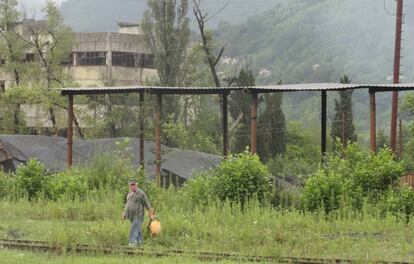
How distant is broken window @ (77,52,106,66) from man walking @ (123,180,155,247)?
4642 cm

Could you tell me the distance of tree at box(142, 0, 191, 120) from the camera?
4631 centimetres

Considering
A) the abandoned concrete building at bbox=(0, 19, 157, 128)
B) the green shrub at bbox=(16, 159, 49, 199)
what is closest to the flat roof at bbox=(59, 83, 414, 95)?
the green shrub at bbox=(16, 159, 49, 199)

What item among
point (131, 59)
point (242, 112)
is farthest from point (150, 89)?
point (131, 59)

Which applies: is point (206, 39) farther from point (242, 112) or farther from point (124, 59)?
point (124, 59)

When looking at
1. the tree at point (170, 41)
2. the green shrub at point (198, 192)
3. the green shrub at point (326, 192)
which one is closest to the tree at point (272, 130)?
the tree at point (170, 41)

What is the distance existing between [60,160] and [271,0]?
134663mm

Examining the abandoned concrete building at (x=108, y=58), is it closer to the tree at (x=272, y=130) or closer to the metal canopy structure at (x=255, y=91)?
the tree at (x=272, y=130)

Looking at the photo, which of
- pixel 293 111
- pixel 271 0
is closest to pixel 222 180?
pixel 293 111

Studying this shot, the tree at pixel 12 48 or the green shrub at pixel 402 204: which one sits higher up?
the tree at pixel 12 48

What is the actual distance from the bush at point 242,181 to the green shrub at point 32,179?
566 cm

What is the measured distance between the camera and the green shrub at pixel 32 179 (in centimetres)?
2206

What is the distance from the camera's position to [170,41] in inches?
1854

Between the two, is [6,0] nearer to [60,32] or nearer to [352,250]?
[60,32]

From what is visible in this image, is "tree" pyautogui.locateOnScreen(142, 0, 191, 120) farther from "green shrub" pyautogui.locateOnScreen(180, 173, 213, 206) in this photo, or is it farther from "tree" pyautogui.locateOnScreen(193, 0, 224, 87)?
"green shrub" pyautogui.locateOnScreen(180, 173, 213, 206)
